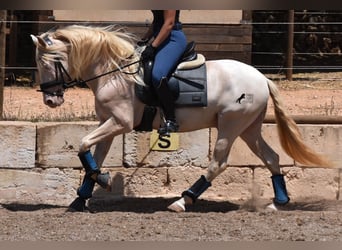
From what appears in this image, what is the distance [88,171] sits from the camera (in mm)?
5469

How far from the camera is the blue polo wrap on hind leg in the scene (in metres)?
5.42

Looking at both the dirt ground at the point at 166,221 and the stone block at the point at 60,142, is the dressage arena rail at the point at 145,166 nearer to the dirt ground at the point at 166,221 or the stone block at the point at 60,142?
the stone block at the point at 60,142

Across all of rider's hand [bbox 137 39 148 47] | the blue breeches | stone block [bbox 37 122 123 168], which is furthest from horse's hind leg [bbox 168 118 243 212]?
stone block [bbox 37 122 123 168]

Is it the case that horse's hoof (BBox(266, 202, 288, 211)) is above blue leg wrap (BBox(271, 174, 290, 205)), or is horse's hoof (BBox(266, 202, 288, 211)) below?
below

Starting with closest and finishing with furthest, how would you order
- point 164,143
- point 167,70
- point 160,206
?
point 167,70 → point 160,206 → point 164,143

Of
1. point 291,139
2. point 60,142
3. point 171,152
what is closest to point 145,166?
point 171,152

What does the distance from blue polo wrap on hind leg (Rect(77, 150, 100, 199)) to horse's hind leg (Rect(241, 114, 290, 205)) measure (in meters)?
1.40

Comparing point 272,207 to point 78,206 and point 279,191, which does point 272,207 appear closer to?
point 279,191

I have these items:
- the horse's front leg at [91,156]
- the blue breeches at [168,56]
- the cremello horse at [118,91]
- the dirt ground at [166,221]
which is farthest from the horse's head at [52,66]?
the dirt ground at [166,221]

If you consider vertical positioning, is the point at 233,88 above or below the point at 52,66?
below

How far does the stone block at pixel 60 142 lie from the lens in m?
6.29

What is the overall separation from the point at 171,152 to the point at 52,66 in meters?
1.60

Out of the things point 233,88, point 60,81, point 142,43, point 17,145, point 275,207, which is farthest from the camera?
point 17,145

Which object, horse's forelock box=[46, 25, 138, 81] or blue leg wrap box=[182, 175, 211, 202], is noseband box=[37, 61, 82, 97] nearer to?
horse's forelock box=[46, 25, 138, 81]
